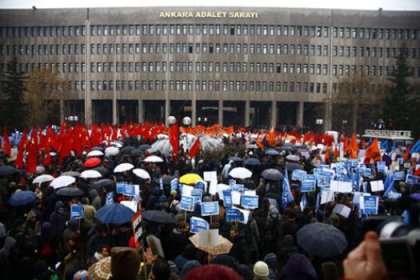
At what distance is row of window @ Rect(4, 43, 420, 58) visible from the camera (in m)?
64.2

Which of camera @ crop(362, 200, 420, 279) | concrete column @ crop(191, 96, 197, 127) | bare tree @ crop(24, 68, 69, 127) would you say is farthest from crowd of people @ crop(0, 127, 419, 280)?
concrete column @ crop(191, 96, 197, 127)

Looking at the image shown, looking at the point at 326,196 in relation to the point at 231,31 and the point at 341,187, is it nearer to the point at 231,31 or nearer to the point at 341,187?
the point at 341,187

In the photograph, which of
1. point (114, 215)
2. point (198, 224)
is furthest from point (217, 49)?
point (198, 224)

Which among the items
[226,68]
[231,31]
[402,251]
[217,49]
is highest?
[231,31]

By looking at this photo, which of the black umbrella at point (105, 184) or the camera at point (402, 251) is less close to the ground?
the camera at point (402, 251)

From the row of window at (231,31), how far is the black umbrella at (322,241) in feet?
195

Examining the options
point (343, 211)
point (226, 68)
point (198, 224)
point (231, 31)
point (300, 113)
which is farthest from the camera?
point (300, 113)

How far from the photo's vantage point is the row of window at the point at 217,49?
6425cm

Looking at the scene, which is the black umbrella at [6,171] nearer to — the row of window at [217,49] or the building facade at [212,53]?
the building facade at [212,53]

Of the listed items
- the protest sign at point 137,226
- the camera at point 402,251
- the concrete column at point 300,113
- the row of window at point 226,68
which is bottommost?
the protest sign at point 137,226

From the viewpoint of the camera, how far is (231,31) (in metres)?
63.9

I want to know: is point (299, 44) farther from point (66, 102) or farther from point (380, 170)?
point (380, 170)

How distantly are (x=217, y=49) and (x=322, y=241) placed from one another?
5962 centimetres

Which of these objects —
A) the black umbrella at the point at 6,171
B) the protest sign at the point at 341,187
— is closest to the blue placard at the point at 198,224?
the protest sign at the point at 341,187
